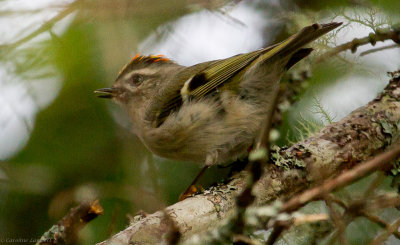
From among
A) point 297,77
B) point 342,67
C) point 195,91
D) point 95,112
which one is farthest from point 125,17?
point 297,77

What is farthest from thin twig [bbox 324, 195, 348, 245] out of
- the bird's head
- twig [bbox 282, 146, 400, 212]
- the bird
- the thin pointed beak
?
the bird's head

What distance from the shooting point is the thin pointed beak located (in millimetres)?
3101

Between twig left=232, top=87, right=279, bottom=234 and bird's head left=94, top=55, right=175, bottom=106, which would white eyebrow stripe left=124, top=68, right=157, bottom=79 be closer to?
bird's head left=94, top=55, right=175, bottom=106

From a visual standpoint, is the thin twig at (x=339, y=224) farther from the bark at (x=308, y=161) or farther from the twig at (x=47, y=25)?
the twig at (x=47, y=25)

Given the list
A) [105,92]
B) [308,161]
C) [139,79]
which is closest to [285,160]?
[308,161]

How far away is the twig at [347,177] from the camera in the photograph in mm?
1223

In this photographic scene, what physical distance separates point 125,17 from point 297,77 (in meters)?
1.42

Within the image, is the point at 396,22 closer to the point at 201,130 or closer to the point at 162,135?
the point at 201,130

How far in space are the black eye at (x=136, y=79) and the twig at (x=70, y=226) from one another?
1.18m

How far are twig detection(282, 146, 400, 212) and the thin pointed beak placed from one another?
2012 mm

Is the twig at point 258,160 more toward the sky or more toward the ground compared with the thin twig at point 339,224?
more toward the sky

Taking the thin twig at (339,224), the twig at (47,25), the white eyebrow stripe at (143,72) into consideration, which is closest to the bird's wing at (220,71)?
the white eyebrow stripe at (143,72)

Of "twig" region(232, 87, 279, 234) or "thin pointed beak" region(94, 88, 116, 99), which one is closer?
"twig" region(232, 87, 279, 234)

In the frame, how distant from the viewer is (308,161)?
2.29 meters
